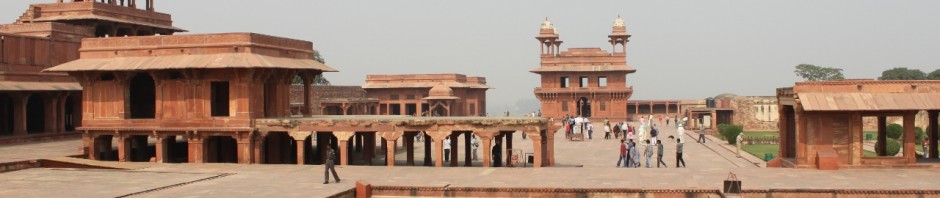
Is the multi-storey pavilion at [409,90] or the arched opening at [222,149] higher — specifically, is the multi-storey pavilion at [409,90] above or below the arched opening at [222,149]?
above

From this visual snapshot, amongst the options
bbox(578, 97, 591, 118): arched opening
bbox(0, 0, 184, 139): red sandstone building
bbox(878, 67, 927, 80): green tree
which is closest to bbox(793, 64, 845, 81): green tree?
bbox(878, 67, 927, 80): green tree

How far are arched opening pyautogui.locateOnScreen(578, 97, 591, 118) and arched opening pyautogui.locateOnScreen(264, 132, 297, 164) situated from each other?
46493mm

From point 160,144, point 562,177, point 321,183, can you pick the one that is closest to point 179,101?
point 160,144

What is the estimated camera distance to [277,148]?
2970cm

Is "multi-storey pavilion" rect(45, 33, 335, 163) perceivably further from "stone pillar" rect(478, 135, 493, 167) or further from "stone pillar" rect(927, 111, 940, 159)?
"stone pillar" rect(927, 111, 940, 159)

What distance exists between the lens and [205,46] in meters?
27.9

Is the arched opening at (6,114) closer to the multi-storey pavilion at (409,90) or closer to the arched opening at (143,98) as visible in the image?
the arched opening at (143,98)

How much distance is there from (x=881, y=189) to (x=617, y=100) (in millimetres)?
52026

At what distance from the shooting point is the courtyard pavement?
1966 centimetres

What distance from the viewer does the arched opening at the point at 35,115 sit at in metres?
36.1

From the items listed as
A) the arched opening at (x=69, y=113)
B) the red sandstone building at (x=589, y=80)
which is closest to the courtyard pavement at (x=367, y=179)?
the arched opening at (x=69, y=113)

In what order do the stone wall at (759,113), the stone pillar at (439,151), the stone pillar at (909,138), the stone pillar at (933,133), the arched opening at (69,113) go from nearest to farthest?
1. the stone pillar at (909,138)
2. the stone pillar at (933,133)
3. the stone pillar at (439,151)
4. the arched opening at (69,113)
5. the stone wall at (759,113)

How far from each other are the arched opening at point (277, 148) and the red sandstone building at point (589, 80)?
4109 centimetres

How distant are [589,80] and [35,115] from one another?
141ft
